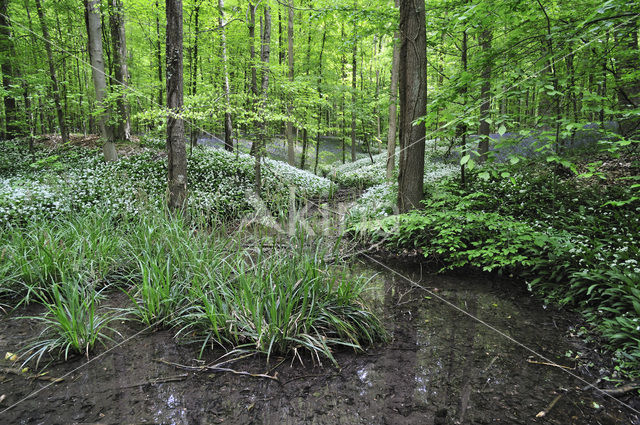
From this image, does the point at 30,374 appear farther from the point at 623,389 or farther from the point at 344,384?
the point at 623,389

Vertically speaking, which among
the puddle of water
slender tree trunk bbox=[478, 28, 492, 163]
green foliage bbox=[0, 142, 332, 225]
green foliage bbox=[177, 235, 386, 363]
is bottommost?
the puddle of water

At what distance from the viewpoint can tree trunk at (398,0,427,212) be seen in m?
4.88

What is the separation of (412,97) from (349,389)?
4.63 m

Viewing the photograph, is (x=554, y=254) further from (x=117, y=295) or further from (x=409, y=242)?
(x=117, y=295)

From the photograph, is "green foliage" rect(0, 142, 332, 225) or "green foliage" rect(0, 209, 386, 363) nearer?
"green foliage" rect(0, 209, 386, 363)

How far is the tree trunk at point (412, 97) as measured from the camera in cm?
488

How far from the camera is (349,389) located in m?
2.12

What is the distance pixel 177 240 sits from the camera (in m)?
3.47

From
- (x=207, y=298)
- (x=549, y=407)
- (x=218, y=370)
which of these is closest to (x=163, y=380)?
(x=218, y=370)

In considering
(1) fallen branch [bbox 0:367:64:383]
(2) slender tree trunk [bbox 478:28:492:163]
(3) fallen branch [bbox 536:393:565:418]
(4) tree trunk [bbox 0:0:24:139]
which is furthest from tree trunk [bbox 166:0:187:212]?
(4) tree trunk [bbox 0:0:24:139]

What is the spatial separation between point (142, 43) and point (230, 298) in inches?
644

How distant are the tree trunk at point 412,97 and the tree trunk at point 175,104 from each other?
12.5 ft

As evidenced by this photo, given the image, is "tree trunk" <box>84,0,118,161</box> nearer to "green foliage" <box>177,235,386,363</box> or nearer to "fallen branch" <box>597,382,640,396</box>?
"green foliage" <box>177,235,386,363</box>

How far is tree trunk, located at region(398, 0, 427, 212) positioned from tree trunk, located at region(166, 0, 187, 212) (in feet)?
12.5
